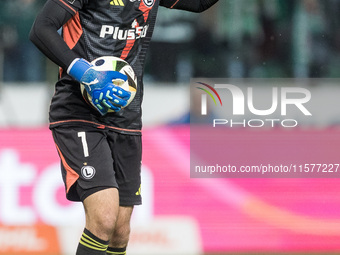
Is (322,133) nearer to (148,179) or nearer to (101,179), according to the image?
(148,179)

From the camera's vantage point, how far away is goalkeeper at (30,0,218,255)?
375cm

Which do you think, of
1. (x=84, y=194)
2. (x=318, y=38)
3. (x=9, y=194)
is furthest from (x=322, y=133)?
(x=84, y=194)

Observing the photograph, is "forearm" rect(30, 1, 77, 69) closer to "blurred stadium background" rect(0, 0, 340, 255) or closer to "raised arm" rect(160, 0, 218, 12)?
"raised arm" rect(160, 0, 218, 12)

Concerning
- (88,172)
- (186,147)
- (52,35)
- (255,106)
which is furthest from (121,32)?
(255,106)

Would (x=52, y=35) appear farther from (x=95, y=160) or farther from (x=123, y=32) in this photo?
(x=95, y=160)

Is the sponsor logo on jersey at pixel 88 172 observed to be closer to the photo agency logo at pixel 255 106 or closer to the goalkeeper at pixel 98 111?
the goalkeeper at pixel 98 111

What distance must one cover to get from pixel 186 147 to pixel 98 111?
2.27 meters

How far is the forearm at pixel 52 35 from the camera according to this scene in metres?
3.74

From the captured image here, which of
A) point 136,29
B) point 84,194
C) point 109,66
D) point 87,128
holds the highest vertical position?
point 136,29

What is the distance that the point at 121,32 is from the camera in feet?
13.1

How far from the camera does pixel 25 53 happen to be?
625 centimetres

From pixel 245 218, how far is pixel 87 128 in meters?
2.45

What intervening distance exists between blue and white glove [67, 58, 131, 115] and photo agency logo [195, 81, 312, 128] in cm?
266

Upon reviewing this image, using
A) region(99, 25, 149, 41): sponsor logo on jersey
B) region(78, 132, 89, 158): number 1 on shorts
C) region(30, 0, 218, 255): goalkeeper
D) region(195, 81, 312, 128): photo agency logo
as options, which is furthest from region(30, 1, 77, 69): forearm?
region(195, 81, 312, 128): photo agency logo
